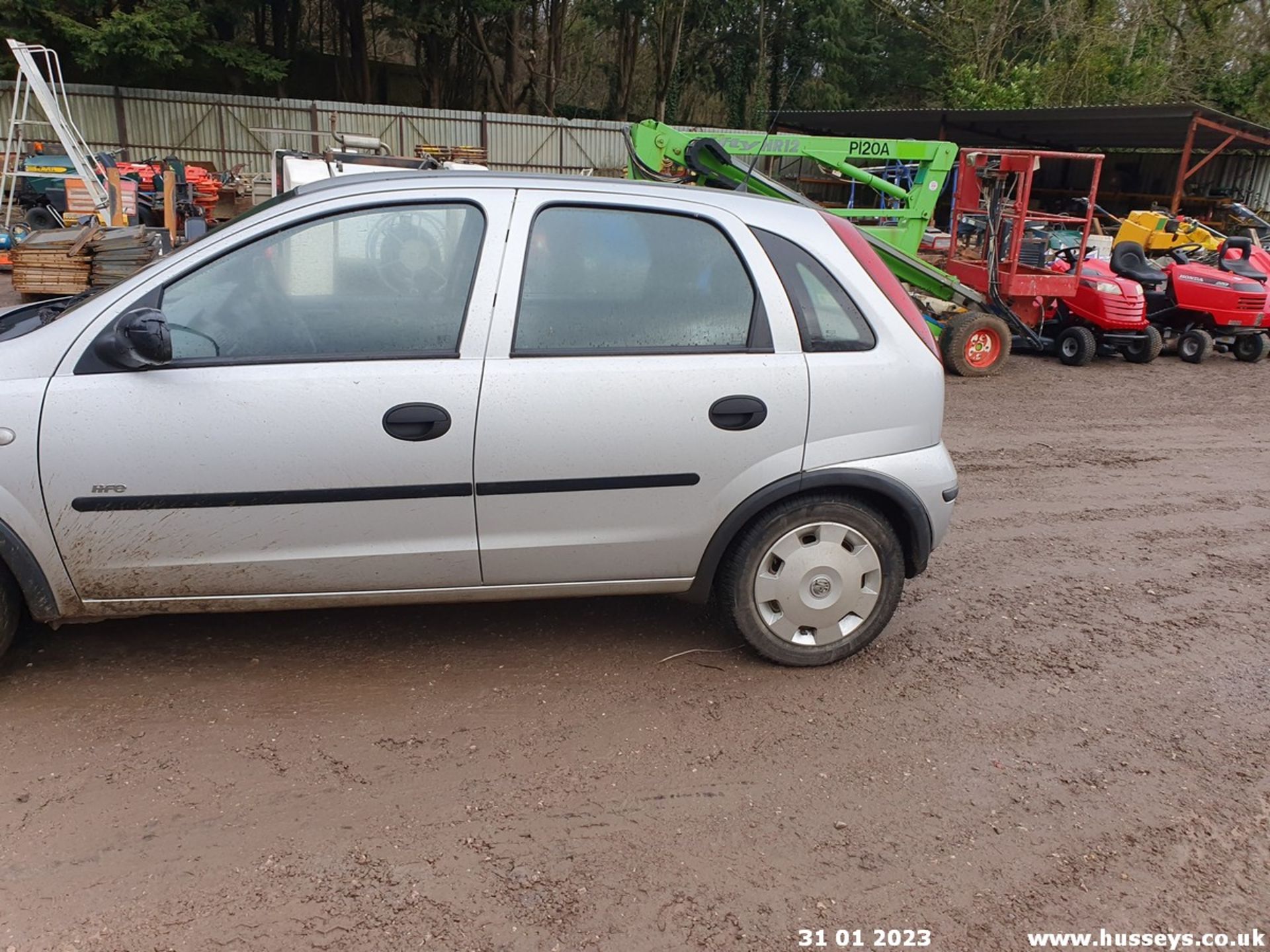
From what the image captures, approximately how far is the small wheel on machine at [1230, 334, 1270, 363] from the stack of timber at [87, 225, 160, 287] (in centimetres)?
1316

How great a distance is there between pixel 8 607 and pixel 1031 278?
388 inches

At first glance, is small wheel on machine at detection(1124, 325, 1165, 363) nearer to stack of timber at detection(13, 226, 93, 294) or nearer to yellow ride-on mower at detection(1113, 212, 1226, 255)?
yellow ride-on mower at detection(1113, 212, 1226, 255)

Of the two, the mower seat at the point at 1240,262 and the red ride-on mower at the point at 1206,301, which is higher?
the mower seat at the point at 1240,262

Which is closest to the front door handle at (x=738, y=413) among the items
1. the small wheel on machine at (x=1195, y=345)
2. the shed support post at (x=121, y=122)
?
the small wheel on machine at (x=1195, y=345)

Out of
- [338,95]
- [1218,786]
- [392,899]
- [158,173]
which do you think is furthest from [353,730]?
[338,95]

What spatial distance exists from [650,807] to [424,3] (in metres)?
26.0

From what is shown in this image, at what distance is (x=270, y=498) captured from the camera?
10.2 feet

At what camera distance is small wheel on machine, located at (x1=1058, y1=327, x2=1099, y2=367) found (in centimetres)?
1072

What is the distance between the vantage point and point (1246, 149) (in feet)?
73.2

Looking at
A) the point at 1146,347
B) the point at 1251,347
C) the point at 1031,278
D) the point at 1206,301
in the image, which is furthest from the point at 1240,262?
the point at 1031,278

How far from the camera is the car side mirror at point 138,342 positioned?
2.89 meters

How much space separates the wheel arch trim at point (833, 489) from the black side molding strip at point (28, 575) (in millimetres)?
2169

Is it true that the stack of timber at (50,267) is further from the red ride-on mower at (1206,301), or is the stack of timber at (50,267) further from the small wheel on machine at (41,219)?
the red ride-on mower at (1206,301)

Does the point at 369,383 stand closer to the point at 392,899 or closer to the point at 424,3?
the point at 392,899
